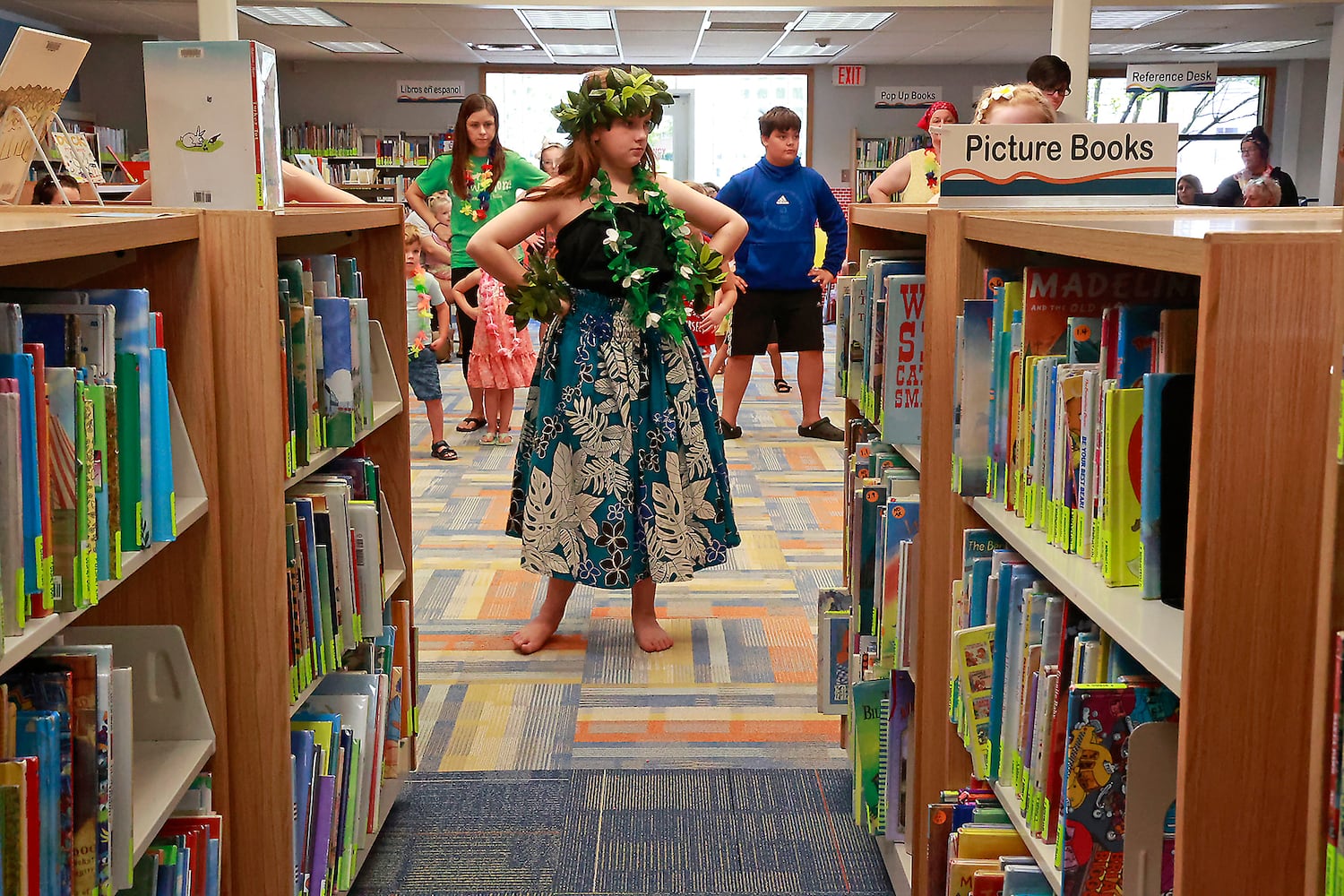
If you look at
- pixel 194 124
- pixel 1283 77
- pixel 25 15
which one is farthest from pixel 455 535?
pixel 1283 77

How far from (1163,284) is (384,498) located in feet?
5.13

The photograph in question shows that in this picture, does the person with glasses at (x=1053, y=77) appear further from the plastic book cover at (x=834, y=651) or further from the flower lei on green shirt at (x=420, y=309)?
the flower lei on green shirt at (x=420, y=309)

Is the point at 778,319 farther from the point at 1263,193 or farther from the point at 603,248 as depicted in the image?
the point at 1263,193

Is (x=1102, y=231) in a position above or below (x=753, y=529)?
above

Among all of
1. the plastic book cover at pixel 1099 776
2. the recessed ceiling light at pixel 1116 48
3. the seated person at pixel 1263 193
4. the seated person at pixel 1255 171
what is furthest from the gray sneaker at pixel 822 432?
the recessed ceiling light at pixel 1116 48

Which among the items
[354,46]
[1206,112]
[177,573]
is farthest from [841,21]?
[177,573]

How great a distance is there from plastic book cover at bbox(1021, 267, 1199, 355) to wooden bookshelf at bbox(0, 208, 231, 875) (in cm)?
97

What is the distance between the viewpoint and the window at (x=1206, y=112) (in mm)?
14117

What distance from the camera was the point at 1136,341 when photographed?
4.10 feet

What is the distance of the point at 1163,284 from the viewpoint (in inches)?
59.1

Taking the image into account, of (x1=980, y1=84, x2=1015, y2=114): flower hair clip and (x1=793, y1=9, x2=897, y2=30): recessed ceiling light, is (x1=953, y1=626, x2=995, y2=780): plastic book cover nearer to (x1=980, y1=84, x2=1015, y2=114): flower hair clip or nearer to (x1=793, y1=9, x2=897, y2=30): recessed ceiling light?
(x1=980, y1=84, x2=1015, y2=114): flower hair clip

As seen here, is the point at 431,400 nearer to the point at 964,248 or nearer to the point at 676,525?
the point at 676,525

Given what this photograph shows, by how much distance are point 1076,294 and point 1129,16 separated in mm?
9725

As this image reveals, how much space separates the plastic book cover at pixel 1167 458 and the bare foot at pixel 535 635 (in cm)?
246
